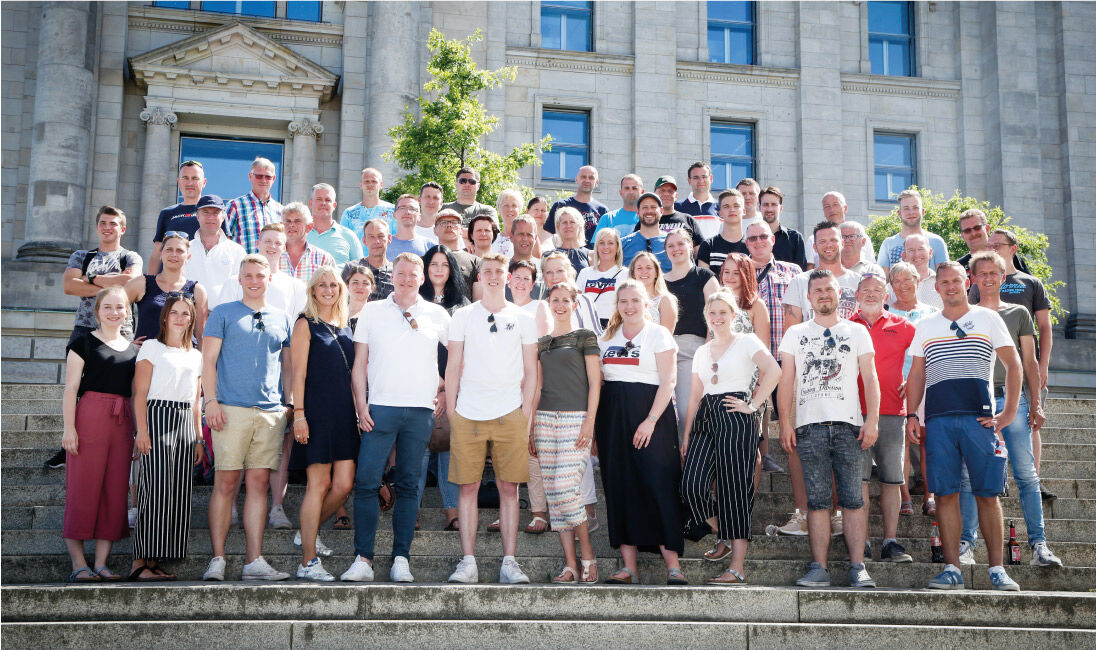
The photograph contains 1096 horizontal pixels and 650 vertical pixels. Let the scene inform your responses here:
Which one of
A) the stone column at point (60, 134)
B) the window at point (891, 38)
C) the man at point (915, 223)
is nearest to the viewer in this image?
the man at point (915, 223)

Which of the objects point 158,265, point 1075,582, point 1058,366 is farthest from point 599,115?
point 1075,582

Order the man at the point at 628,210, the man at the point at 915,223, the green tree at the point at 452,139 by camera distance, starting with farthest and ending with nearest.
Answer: the green tree at the point at 452,139 → the man at the point at 628,210 → the man at the point at 915,223

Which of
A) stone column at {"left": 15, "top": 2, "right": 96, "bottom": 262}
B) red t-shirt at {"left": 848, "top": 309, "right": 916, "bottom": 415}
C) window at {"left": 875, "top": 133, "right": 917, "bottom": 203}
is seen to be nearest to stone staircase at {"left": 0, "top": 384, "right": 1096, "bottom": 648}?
red t-shirt at {"left": 848, "top": 309, "right": 916, "bottom": 415}

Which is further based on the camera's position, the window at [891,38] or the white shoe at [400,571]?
the window at [891,38]

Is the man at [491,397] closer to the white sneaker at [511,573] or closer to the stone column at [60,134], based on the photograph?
the white sneaker at [511,573]

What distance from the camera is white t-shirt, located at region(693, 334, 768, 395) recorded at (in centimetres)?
725

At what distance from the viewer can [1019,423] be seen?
7680 millimetres

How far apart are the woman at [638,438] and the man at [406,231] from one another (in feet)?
9.38

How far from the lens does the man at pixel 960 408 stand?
277 inches

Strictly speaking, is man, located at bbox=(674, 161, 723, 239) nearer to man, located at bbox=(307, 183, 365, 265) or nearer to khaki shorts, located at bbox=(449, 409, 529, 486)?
man, located at bbox=(307, 183, 365, 265)

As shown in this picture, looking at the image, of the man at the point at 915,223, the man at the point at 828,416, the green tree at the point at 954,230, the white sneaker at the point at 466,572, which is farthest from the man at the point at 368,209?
the green tree at the point at 954,230

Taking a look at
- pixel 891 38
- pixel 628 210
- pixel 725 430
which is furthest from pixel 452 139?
pixel 891 38

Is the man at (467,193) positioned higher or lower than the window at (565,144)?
lower

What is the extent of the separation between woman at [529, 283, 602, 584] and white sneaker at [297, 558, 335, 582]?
1596 mm
